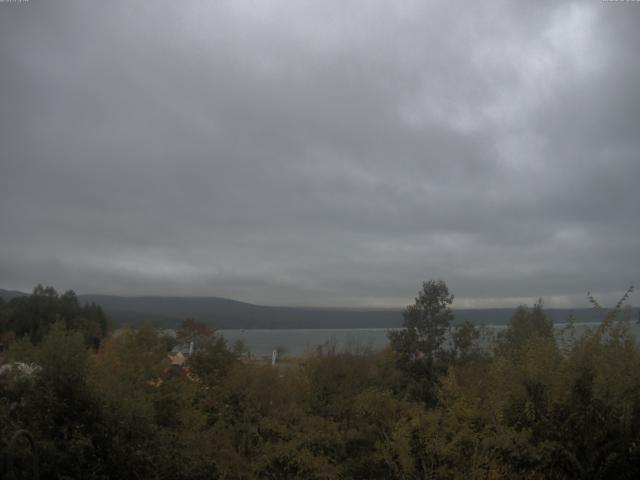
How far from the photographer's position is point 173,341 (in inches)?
963

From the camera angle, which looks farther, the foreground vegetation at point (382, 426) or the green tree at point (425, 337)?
the green tree at point (425, 337)

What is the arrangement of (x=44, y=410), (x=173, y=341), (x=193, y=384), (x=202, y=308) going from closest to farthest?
(x=44, y=410), (x=193, y=384), (x=173, y=341), (x=202, y=308)

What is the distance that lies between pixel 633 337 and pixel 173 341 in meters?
17.3

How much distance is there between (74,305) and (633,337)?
189 feet

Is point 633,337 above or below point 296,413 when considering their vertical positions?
above

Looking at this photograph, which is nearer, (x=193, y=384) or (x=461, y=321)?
(x=193, y=384)

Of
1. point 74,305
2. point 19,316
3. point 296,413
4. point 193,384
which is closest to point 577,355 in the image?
point 296,413

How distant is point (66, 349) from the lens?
1157cm

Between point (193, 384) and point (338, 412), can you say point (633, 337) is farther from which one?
point (193, 384)

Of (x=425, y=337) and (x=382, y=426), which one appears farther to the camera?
(x=425, y=337)

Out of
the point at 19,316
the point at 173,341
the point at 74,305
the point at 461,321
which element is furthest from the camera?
the point at 74,305

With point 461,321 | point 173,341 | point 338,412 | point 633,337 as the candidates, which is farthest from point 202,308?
point 633,337

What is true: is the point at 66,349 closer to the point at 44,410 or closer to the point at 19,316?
the point at 44,410

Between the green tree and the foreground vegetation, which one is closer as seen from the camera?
the foreground vegetation
